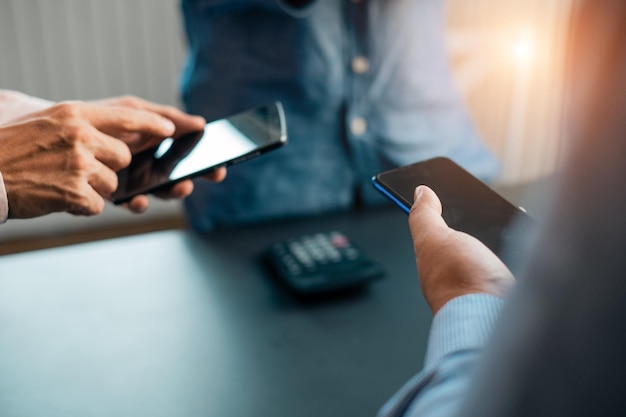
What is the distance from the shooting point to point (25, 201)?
74 centimetres

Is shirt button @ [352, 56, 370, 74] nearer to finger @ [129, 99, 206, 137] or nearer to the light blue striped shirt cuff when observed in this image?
finger @ [129, 99, 206, 137]

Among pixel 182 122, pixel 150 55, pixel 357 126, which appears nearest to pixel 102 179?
pixel 182 122

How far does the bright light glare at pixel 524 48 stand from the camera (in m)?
1.94

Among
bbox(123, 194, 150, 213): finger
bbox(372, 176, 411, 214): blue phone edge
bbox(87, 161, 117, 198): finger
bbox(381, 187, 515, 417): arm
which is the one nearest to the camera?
bbox(381, 187, 515, 417): arm

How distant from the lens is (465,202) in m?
0.66

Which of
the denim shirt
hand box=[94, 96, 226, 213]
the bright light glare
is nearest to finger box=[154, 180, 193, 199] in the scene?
hand box=[94, 96, 226, 213]

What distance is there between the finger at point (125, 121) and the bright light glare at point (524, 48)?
1360 mm

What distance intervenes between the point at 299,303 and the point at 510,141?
1484 mm

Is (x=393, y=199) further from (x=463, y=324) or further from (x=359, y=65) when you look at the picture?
(x=359, y=65)

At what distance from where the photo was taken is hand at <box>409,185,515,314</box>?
0.47 meters

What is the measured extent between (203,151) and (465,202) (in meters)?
0.35

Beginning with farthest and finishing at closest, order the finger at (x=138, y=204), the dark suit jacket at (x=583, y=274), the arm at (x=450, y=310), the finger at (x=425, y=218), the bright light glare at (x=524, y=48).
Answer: the bright light glare at (x=524, y=48)
the finger at (x=138, y=204)
the finger at (x=425, y=218)
the arm at (x=450, y=310)
the dark suit jacket at (x=583, y=274)

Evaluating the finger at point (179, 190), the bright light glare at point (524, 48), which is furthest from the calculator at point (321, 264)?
the bright light glare at point (524, 48)

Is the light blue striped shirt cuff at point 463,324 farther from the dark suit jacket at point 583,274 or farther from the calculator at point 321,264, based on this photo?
the calculator at point 321,264
